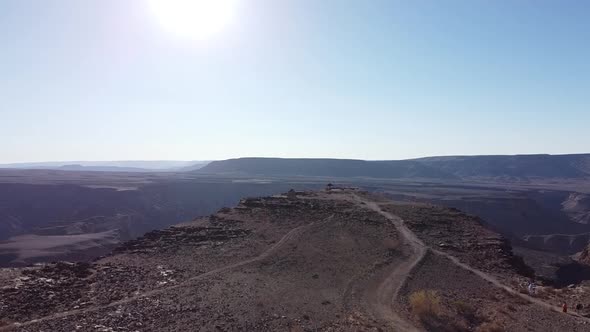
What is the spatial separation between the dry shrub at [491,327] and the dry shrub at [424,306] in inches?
63.2

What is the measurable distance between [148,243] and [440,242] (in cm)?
1754

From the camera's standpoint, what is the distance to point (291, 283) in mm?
21531

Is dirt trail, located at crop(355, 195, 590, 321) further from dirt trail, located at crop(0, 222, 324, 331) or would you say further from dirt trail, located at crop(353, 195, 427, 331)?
dirt trail, located at crop(0, 222, 324, 331)

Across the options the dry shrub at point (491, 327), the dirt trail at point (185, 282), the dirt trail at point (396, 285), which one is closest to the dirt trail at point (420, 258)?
the dirt trail at point (396, 285)

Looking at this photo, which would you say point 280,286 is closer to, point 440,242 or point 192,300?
point 192,300

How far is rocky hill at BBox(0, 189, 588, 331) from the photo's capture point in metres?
16.2

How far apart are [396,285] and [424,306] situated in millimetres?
3853

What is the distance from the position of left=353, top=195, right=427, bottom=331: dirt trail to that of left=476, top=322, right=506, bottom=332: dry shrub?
2108 mm

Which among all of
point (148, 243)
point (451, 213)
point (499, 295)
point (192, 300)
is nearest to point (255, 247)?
point (148, 243)

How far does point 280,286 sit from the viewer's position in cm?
2091

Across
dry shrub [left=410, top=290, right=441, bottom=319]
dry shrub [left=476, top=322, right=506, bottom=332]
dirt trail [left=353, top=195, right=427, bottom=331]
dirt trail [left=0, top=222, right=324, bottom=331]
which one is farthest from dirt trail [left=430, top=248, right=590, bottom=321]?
dirt trail [left=0, top=222, right=324, bottom=331]

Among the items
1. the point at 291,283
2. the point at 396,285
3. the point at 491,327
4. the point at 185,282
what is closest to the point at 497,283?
the point at 396,285

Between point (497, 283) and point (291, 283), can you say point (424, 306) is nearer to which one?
point (291, 283)

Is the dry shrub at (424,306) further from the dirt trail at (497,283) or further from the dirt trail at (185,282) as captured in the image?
the dirt trail at (185,282)
